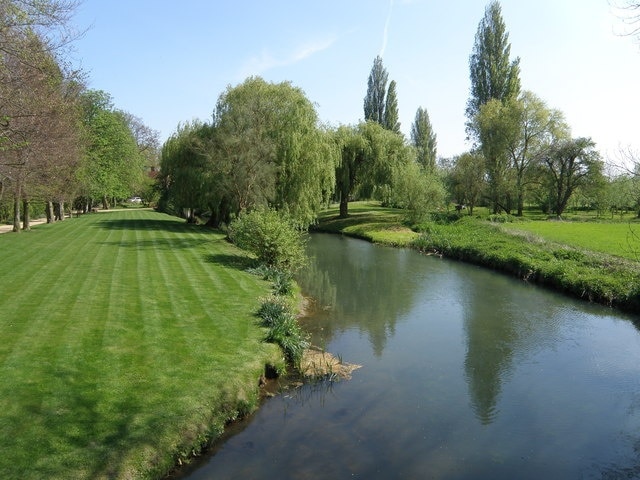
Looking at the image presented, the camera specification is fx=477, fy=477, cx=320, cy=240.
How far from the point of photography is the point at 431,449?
8.08 meters

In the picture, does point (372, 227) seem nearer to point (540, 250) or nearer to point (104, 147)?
point (540, 250)

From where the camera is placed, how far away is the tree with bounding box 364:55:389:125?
63.4 metres

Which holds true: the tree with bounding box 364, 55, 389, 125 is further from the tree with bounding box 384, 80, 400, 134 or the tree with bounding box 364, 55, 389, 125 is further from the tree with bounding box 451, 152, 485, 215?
the tree with bounding box 451, 152, 485, 215

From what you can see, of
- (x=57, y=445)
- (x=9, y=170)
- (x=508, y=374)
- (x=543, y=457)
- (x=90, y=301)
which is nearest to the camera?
(x=57, y=445)

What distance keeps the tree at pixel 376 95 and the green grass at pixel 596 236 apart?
30.2 m

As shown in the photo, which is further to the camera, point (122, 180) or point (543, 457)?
point (122, 180)

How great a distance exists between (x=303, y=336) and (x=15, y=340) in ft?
23.1

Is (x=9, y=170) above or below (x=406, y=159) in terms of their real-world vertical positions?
below

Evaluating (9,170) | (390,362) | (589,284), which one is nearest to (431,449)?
(390,362)

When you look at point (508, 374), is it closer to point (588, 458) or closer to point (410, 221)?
point (588, 458)

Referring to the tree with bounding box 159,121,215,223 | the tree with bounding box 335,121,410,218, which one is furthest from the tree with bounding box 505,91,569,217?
the tree with bounding box 159,121,215,223

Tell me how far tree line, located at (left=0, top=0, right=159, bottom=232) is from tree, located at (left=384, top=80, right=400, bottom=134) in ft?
104

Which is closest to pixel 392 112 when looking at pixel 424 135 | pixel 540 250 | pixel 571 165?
pixel 424 135

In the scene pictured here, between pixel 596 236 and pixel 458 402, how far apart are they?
24.4 meters
